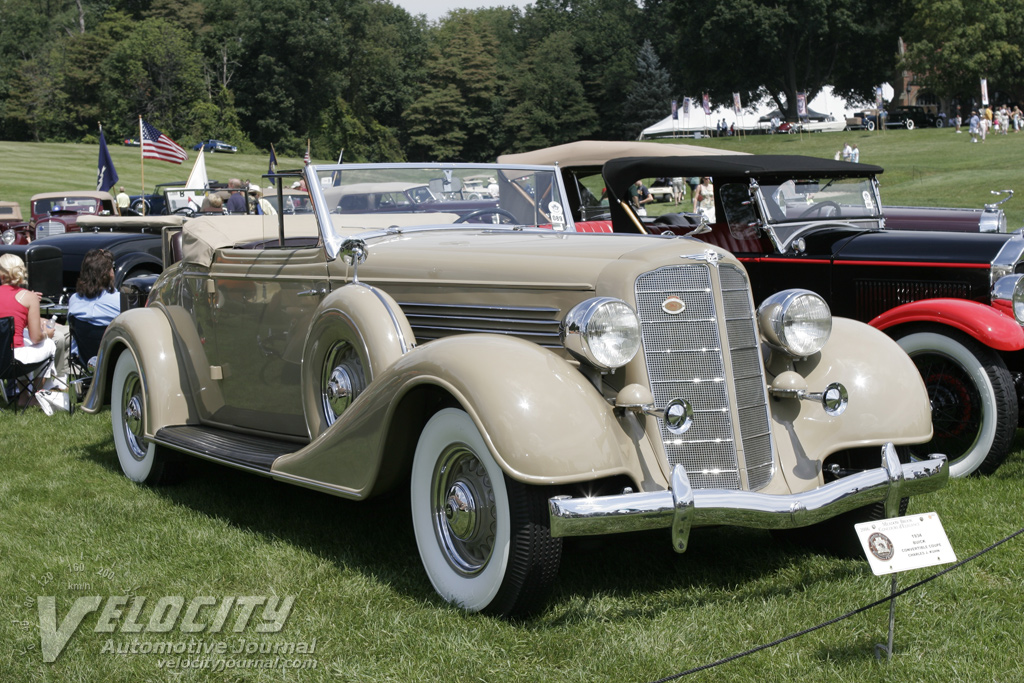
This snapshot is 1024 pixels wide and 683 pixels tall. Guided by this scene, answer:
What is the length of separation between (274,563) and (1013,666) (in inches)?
112

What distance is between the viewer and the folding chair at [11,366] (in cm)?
769

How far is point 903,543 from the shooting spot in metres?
3.04

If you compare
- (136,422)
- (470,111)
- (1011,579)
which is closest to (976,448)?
(1011,579)

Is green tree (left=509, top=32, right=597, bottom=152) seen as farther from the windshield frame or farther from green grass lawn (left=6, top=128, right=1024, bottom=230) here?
the windshield frame

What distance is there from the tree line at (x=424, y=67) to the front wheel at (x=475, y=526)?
54.7 meters

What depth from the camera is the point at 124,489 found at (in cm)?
561

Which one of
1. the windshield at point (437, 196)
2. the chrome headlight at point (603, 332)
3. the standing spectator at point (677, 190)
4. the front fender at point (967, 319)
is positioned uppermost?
the windshield at point (437, 196)

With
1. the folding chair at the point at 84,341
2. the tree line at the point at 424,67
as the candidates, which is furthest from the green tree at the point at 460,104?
the folding chair at the point at 84,341

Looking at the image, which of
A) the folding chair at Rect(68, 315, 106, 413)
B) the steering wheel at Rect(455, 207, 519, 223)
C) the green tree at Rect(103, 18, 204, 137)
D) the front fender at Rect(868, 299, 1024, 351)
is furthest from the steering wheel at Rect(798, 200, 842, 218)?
the green tree at Rect(103, 18, 204, 137)

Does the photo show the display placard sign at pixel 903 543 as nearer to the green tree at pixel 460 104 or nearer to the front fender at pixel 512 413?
the front fender at pixel 512 413

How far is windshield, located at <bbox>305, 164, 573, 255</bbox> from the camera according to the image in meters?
4.89

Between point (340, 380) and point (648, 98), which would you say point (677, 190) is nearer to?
point (340, 380)

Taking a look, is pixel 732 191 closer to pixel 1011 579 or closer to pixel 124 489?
pixel 1011 579

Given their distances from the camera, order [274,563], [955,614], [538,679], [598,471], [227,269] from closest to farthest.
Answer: [538,679], [598,471], [955,614], [274,563], [227,269]
